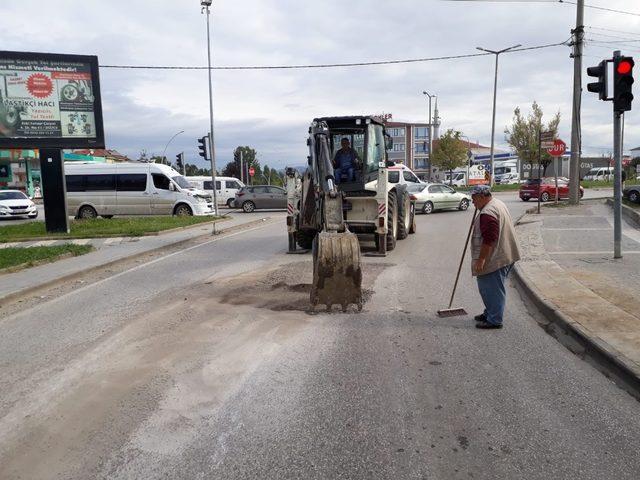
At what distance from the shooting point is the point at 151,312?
714cm

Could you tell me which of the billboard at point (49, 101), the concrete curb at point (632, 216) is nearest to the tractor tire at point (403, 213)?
the concrete curb at point (632, 216)

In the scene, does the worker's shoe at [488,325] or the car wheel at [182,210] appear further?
the car wheel at [182,210]

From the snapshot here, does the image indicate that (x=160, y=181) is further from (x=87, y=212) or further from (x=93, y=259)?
(x=93, y=259)

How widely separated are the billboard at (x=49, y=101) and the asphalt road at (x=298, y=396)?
11.2m

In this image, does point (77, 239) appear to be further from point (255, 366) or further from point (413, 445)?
point (413, 445)

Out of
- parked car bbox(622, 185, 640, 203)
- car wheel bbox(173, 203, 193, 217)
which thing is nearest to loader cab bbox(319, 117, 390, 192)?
car wheel bbox(173, 203, 193, 217)

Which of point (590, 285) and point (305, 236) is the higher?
point (305, 236)

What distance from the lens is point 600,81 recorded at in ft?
32.4

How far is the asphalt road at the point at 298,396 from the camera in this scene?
333 cm

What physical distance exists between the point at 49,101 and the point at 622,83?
1590cm

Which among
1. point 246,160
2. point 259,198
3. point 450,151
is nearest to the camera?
point 259,198

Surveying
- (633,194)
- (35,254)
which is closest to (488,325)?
(35,254)

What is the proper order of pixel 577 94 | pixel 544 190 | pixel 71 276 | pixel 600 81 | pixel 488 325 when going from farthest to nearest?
pixel 544 190
pixel 577 94
pixel 71 276
pixel 600 81
pixel 488 325

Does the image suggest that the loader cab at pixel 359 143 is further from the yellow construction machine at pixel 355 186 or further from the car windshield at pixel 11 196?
the car windshield at pixel 11 196
